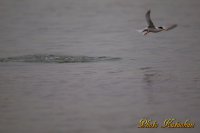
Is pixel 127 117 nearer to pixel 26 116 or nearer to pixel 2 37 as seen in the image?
pixel 26 116

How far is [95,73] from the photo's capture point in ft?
49.7

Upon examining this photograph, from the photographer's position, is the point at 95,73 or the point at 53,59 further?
the point at 53,59

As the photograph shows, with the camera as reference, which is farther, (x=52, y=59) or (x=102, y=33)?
A: (x=102, y=33)

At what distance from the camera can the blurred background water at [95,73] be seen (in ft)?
37.6

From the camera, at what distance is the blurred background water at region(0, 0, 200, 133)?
11.4 meters

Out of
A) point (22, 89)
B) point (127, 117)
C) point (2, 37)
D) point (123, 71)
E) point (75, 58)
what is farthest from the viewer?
point (2, 37)

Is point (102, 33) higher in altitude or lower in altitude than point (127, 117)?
higher

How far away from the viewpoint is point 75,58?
17141 millimetres

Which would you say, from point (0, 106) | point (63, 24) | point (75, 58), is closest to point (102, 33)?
point (63, 24)

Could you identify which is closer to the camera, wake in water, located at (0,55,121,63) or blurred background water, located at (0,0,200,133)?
blurred background water, located at (0,0,200,133)

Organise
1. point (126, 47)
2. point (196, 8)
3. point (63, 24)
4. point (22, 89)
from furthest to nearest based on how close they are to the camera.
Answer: point (196, 8)
point (63, 24)
point (126, 47)
point (22, 89)

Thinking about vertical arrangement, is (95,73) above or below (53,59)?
below

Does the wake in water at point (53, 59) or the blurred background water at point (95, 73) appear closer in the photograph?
the blurred background water at point (95, 73)

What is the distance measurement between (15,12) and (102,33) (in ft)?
22.5
